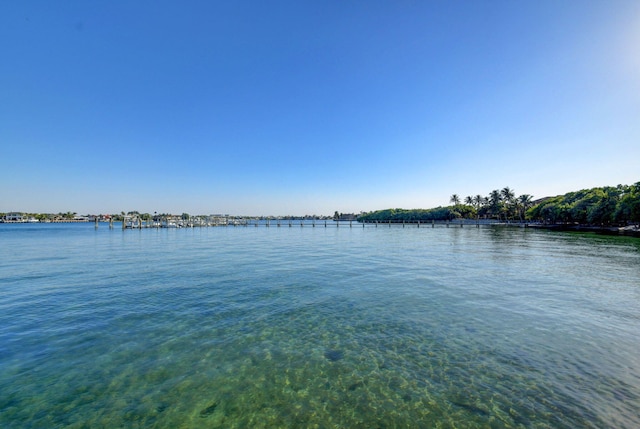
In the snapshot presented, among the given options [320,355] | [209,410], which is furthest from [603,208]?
[209,410]

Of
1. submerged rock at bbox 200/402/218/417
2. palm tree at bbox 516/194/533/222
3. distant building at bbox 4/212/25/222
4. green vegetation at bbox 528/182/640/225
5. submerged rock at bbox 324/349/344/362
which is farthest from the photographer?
distant building at bbox 4/212/25/222

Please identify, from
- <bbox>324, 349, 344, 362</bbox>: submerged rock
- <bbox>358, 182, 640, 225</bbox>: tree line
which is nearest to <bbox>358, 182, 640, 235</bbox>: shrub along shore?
<bbox>358, 182, 640, 225</bbox>: tree line

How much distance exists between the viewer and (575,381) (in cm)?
603

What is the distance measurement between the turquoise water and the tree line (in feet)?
209

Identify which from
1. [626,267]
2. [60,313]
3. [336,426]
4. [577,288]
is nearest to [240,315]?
[336,426]

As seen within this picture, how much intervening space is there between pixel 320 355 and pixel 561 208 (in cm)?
9954

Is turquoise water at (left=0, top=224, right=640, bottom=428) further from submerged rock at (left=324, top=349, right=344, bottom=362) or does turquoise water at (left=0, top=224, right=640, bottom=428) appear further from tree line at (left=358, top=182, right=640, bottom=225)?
tree line at (left=358, top=182, right=640, bottom=225)

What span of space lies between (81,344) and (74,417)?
3.87 m

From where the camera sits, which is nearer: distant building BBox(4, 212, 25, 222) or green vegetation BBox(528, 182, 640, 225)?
green vegetation BBox(528, 182, 640, 225)

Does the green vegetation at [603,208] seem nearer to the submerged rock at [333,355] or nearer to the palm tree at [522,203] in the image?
the palm tree at [522,203]

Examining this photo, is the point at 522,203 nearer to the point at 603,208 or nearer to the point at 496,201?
the point at 496,201

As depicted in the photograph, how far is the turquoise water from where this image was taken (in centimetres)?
510

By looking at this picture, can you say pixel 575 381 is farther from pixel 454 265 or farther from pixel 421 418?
pixel 454 265

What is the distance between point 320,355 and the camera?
729 cm
